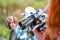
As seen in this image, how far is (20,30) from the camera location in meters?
1.11

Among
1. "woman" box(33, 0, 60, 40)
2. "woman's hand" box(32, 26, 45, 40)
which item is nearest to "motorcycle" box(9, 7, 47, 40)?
"woman's hand" box(32, 26, 45, 40)

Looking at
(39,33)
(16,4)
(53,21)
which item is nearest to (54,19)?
(53,21)

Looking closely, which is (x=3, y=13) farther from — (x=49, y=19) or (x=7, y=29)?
(x=49, y=19)

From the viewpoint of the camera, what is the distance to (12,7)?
3.73 feet

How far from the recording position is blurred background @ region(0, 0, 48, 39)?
1122mm

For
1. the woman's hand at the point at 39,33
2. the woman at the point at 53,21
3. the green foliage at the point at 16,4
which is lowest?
the woman's hand at the point at 39,33

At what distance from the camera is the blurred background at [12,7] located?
1.12 m

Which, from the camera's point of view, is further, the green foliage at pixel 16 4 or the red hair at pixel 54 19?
the green foliage at pixel 16 4

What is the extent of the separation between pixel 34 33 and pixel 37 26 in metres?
0.05

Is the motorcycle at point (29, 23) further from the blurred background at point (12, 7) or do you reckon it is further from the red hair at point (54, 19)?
the red hair at point (54, 19)

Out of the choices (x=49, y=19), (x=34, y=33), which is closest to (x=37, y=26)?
(x=34, y=33)

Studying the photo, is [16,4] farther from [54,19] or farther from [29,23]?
[54,19]

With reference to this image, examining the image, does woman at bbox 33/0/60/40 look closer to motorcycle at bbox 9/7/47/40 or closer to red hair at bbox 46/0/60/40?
red hair at bbox 46/0/60/40

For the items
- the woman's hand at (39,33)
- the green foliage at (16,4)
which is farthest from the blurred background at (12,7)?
the woman's hand at (39,33)
